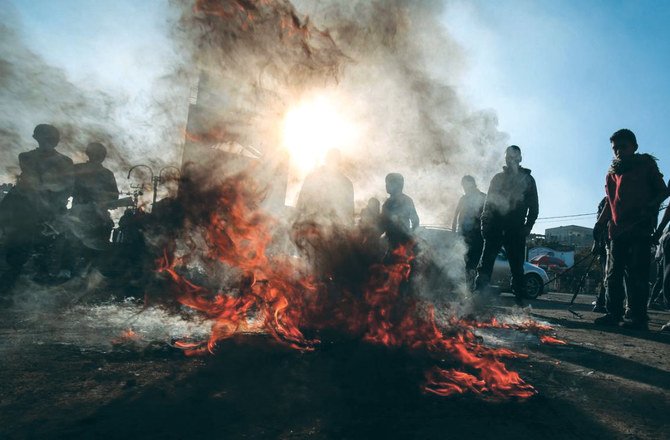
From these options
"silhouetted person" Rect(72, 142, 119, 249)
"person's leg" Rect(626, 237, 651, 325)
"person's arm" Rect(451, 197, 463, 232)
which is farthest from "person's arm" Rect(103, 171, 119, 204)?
"person's leg" Rect(626, 237, 651, 325)

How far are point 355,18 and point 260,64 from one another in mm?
1629

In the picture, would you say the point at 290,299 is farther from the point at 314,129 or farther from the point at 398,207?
the point at 398,207

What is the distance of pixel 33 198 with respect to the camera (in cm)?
561

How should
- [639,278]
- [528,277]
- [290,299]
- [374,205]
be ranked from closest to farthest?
1. [290,299]
2. [639,278]
3. [374,205]
4. [528,277]

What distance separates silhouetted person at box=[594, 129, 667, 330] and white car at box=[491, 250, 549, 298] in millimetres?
6541

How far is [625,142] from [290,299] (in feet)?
17.0

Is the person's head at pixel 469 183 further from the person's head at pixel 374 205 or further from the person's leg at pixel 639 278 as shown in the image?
the person's leg at pixel 639 278

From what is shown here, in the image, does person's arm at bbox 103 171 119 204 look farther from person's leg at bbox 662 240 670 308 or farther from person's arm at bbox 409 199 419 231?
person's leg at bbox 662 240 670 308

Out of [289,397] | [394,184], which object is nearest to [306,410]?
[289,397]

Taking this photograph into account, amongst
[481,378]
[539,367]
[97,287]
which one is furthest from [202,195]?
[97,287]

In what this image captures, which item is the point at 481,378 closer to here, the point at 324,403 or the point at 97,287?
the point at 324,403

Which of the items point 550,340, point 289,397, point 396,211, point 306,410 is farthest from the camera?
point 396,211

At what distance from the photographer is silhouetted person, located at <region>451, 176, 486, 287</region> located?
765 cm

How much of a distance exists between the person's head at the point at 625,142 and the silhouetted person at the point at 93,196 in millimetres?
7331
